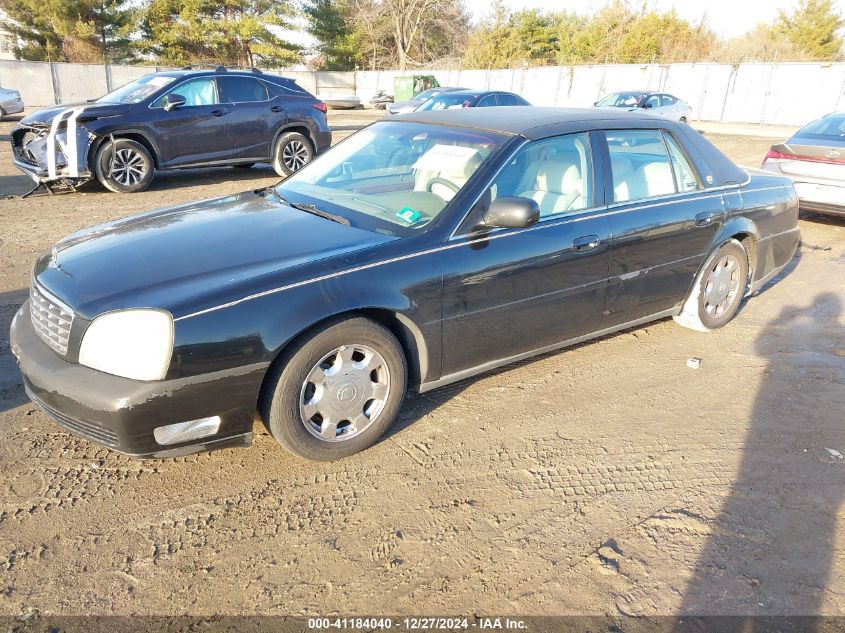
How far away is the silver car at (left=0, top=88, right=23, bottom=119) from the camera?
18047mm

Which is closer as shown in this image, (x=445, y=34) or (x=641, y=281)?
(x=641, y=281)

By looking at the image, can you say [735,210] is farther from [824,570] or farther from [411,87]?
[411,87]

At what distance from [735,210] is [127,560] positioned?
445 centimetres

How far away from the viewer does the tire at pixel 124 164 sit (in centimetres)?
866

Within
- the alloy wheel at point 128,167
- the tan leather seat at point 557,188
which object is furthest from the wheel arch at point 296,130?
the tan leather seat at point 557,188

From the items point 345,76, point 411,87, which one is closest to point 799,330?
point 411,87

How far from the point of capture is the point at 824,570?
2.42m

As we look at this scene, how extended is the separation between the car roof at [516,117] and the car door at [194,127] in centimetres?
617

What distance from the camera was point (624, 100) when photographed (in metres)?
20.0

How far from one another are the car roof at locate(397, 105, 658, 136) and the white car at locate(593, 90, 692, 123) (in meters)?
16.9

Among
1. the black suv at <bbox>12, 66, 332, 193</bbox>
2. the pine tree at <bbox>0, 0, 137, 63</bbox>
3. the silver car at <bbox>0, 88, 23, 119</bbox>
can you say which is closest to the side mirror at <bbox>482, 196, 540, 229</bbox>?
the black suv at <bbox>12, 66, 332, 193</bbox>

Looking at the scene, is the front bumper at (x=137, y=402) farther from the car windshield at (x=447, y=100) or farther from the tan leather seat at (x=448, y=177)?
the car windshield at (x=447, y=100)

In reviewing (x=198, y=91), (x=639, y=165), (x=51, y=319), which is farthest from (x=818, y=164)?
(x=198, y=91)

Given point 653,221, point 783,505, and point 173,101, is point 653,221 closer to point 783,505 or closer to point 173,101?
point 783,505
